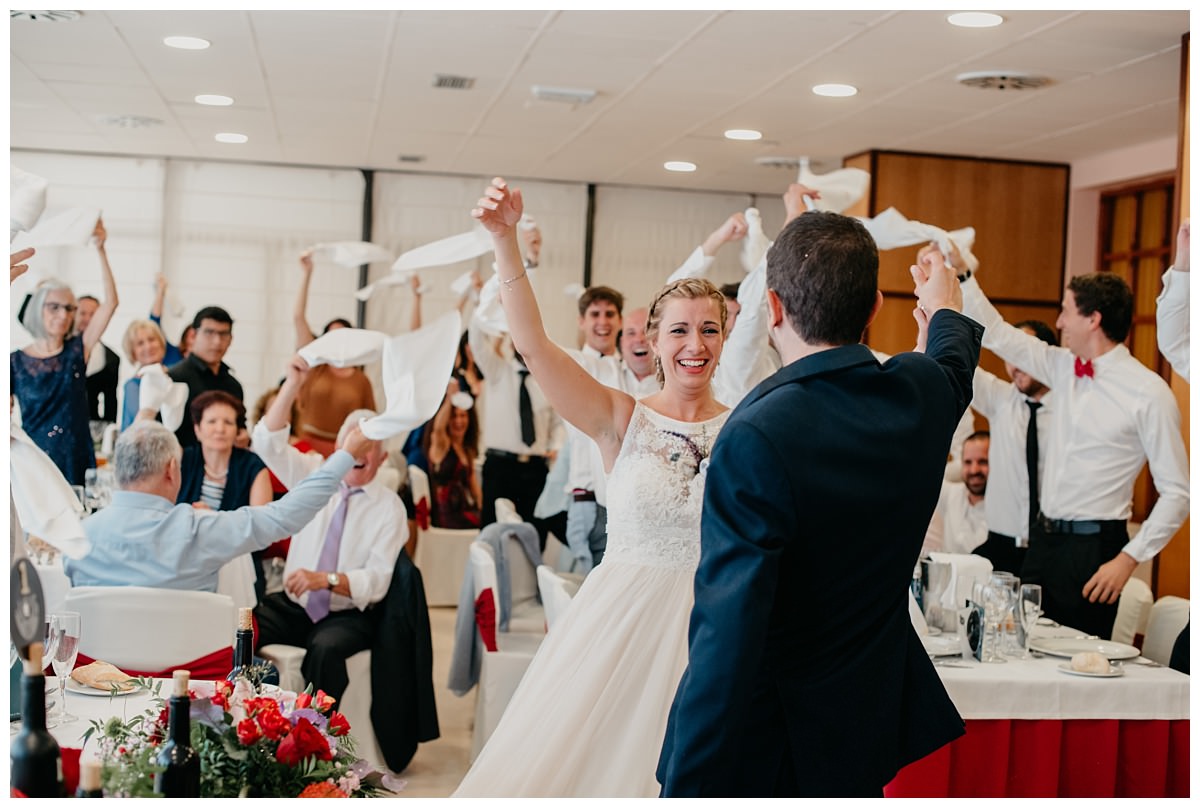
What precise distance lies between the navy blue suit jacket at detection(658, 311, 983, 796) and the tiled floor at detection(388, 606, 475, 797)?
2.20m

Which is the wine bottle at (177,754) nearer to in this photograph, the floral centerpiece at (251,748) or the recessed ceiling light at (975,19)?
the floral centerpiece at (251,748)

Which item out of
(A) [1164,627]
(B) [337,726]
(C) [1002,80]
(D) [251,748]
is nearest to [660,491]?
(B) [337,726]

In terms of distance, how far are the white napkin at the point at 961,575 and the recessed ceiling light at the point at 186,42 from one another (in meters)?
4.32

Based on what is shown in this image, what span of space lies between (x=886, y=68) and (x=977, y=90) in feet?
2.19

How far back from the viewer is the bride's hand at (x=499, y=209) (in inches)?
99.2

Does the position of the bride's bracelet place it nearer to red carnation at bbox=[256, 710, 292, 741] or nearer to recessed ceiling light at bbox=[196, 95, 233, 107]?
red carnation at bbox=[256, 710, 292, 741]

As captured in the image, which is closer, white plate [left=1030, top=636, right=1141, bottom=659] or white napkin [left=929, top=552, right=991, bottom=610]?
white plate [left=1030, top=636, right=1141, bottom=659]

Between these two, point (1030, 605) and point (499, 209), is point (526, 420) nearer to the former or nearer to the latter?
point (1030, 605)

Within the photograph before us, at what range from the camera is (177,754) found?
1.69 metres

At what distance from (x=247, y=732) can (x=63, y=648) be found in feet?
2.86

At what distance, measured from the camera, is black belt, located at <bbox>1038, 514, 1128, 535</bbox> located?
4426 mm

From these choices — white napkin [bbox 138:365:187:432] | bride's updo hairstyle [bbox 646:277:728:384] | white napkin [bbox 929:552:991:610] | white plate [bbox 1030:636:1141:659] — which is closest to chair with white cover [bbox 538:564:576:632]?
bride's updo hairstyle [bbox 646:277:728:384]

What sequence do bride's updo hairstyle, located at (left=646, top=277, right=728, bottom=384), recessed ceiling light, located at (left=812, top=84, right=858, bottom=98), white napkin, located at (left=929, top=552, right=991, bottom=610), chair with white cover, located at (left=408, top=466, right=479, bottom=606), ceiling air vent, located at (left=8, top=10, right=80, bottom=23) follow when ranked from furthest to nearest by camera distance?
chair with white cover, located at (left=408, top=466, right=479, bottom=606) → recessed ceiling light, located at (left=812, top=84, right=858, bottom=98) → ceiling air vent, located at (left=8, top=10, right=80, bottom=23) → white napkin, located at (left=929, top=552, right=991, bottom=610) → bride's updo hairstyle, located at (left=646, top=277, right=728, bottom=384)

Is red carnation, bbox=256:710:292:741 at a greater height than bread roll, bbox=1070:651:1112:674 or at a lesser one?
greater
